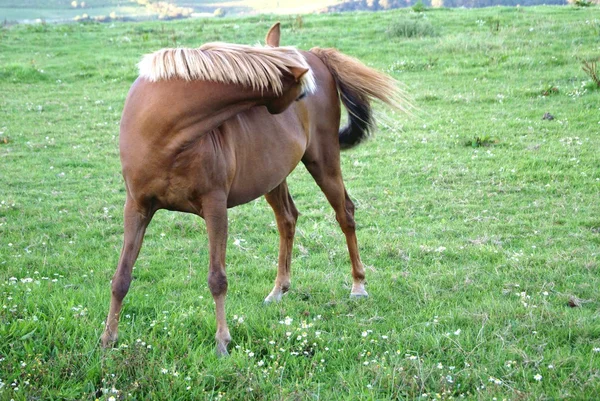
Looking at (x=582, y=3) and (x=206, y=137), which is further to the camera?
(x=582, y=3)

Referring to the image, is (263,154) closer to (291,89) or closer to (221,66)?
(291,89)

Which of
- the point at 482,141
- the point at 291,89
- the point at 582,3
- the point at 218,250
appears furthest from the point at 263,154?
the point at 582,3

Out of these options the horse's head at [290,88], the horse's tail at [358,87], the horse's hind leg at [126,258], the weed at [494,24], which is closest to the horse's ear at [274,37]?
the horse's tail at [358,87]

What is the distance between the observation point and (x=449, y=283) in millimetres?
5445

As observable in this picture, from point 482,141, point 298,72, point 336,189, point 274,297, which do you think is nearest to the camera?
point 298,72

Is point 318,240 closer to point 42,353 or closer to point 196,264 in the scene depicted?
point 196,264

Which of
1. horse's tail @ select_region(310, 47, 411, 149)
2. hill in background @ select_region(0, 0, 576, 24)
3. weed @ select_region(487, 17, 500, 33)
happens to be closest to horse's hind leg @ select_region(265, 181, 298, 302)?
horse's tail @ select_region(310, 47, 411, 149)

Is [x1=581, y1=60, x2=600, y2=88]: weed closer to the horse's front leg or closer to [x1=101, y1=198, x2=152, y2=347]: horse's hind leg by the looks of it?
the horse's front leg

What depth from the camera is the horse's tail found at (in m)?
5.78

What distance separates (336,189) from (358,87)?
1000 millimetres

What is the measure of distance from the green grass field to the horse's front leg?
16 cm

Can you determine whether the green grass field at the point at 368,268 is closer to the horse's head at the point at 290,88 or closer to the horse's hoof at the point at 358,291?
the horse's hoof at the point at 358,291

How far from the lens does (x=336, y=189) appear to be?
566cm

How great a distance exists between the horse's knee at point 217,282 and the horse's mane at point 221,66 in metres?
1.31
